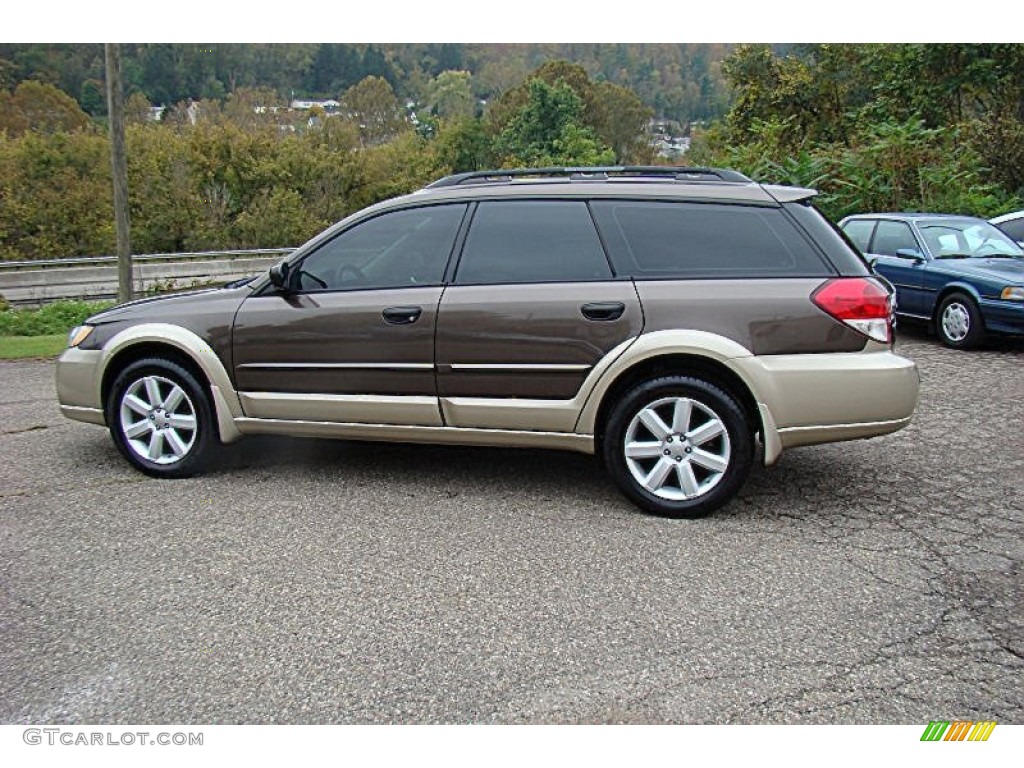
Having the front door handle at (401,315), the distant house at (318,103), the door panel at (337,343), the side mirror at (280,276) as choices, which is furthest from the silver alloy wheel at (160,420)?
the distant house at (318,103)

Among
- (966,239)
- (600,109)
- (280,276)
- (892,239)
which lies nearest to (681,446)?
(280,276)

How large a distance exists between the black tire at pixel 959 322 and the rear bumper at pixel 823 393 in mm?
A: 5834

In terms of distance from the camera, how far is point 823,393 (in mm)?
4637

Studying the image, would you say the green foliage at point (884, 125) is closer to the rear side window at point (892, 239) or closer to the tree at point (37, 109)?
the rear side window at point (892, 239)

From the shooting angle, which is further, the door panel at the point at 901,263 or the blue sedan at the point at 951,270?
the door panel at the point at 901,263

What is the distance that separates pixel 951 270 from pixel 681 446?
→ 22.1 ft

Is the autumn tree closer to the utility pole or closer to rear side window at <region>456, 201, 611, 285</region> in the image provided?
the utility pole

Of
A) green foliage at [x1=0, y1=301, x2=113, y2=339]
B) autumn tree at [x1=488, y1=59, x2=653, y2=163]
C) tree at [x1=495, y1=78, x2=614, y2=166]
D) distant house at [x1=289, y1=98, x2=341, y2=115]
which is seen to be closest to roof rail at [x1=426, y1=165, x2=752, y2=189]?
green foliage at [x1=0, y1=301, x2=113, y2=339]

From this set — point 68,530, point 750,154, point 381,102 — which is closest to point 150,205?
point 750,154

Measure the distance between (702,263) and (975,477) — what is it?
85.8 inches

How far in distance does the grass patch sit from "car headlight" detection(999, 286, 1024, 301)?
32.9 ft

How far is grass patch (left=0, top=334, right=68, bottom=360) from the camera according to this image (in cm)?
1123

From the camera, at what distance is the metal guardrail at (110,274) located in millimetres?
33469

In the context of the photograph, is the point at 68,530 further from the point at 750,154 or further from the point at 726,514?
the point at 750,154
